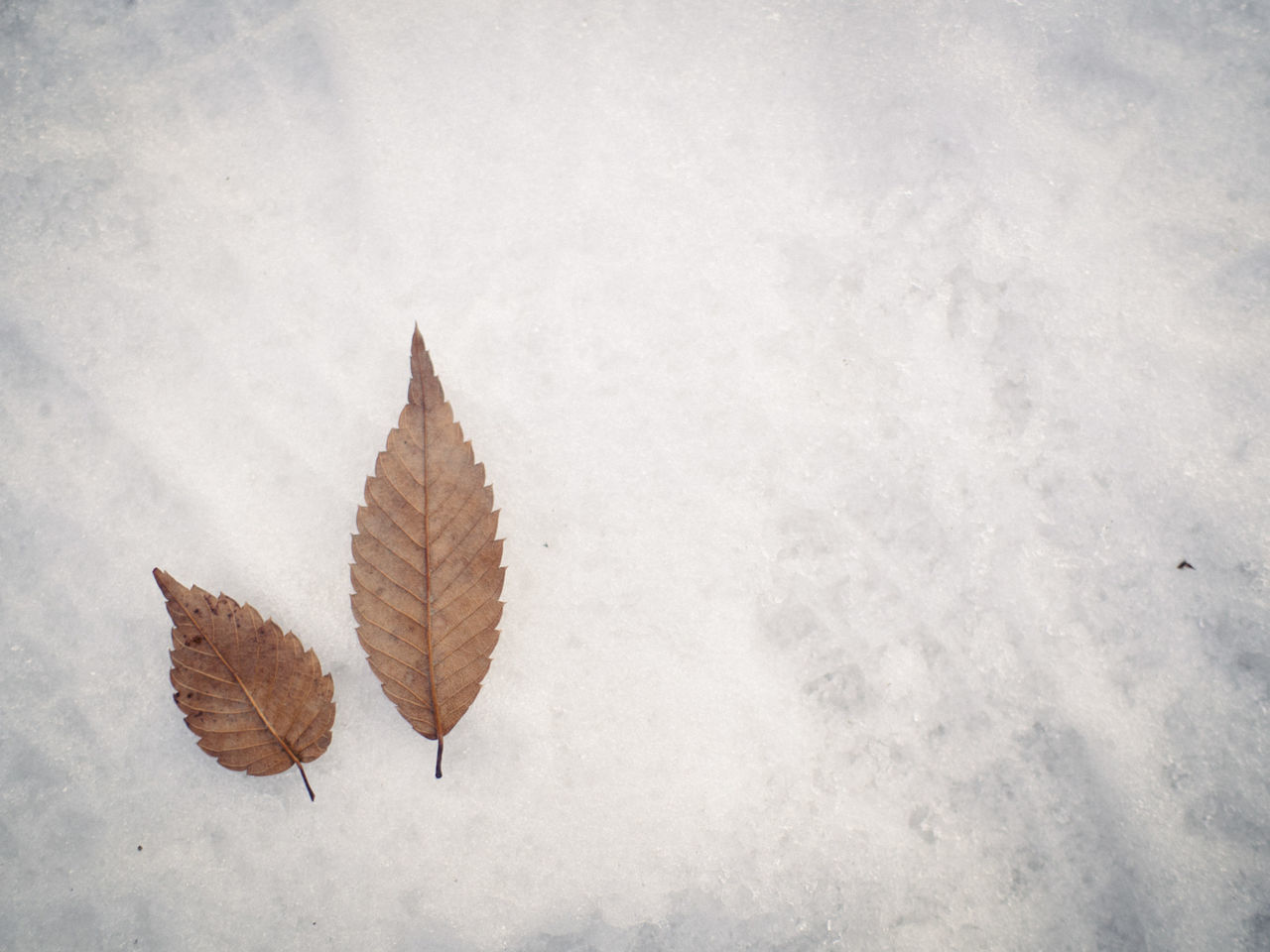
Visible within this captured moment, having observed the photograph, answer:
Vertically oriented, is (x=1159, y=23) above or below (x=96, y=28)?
above

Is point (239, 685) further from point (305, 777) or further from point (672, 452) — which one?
point (672, 452)

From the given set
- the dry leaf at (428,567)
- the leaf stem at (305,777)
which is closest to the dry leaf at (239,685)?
the leaf stem at (305,777)

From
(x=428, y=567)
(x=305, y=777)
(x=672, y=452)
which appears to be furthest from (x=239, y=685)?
(x=672, y=452)

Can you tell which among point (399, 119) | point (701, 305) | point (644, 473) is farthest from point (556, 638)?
point (399, 119)

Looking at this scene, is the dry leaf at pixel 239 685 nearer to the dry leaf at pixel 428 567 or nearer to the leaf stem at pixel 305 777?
the leaf stem at pixel 305 777

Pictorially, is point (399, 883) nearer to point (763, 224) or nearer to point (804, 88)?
point (763, 224)

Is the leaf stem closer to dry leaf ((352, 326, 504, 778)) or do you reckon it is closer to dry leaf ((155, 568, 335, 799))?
dry leaf ((155, 568, 335, 799))

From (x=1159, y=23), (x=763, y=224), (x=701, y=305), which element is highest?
(x=1159, y=23)
